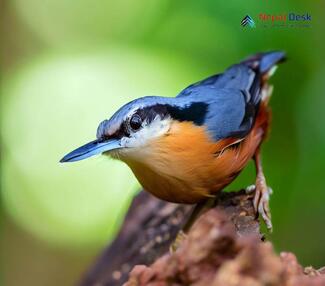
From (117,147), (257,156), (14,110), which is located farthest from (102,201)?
(117,147)

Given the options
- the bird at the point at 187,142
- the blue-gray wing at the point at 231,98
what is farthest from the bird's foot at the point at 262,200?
the blue-gray wing at the point at 231,98

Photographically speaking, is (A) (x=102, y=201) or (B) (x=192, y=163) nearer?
(B) (x=192, y=163)

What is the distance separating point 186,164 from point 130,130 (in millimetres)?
209

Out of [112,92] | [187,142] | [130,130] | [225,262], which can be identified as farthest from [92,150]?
→ [112,92]

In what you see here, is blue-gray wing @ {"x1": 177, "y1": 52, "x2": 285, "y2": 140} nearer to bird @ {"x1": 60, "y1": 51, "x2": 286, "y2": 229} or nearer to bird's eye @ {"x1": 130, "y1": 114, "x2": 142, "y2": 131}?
bird @ {"x1": 60, "y1": 51, "x2": 286, "y2": 229}

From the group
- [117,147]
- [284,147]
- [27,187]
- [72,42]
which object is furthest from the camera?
[27,187]

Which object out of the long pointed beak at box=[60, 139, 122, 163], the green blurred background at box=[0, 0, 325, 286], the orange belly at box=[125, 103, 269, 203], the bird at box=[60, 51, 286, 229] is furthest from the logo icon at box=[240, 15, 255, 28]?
the long pointed beak at box=[60, 139, 122, 163]

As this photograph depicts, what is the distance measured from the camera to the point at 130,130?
1.38 meters

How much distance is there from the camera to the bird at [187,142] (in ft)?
4.50

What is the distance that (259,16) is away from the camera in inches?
76.9

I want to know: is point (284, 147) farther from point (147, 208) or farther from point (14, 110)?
point (14, 110)

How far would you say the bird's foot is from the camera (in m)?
1.56

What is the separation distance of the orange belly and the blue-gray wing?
0.13 feet

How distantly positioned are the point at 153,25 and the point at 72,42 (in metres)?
0.45
